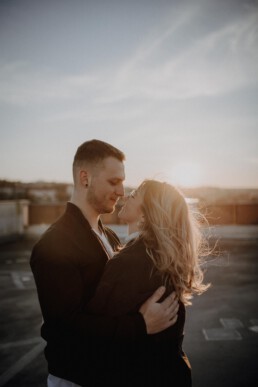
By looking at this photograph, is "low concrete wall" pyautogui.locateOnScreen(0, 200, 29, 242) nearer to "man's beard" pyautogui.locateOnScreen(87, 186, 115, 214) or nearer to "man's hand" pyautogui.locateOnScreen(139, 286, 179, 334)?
"man's beard" pyautogui.locateOnScreen(87, 186, 115, 214)

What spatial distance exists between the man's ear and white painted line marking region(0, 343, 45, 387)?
10.7ft

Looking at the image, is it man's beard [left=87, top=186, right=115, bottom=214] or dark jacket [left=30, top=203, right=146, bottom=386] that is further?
man's beard [left=87, top=186, right=115, bottom=214]

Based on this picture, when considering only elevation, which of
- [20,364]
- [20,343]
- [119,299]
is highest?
[119,299]

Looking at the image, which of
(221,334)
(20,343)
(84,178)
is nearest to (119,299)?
(84,178)

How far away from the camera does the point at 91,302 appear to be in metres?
2.08

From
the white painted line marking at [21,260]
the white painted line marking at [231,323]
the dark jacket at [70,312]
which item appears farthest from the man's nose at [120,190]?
the white painted line marking at [21,260]

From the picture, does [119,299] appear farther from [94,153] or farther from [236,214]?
[236,214]

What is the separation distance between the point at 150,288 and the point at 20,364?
369cm

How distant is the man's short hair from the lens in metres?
2.73

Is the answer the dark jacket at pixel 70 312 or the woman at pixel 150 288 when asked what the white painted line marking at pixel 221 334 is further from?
the dark jacket at pixel 70 312

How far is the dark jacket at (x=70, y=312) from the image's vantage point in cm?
197

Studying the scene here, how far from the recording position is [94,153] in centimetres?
273

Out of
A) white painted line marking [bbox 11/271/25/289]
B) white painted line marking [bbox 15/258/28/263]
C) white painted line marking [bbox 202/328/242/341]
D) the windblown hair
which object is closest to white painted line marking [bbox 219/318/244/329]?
white painted line marking [bbox 202/328/242/341]

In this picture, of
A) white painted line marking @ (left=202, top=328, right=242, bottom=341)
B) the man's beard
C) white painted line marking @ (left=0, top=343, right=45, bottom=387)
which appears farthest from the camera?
white painted line marking @ (left=202, top=328, right=242, bottom=341)
